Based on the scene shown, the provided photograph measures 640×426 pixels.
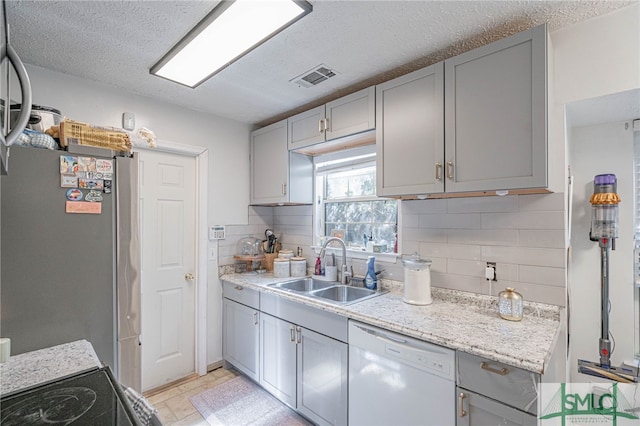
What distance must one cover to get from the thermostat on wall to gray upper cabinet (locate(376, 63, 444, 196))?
1.62 m

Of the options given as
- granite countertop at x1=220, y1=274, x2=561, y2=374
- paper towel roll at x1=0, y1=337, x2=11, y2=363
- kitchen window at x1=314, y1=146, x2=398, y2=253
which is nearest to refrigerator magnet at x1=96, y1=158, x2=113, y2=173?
paper towel roll at x1=0, y1=337, x2=11, y2=363

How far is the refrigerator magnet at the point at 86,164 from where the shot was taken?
1299 millimetres

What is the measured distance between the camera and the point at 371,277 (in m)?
2.32

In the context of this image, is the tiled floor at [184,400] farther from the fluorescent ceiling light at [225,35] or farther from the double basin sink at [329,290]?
the fluorescent ceiling light at [225,35]

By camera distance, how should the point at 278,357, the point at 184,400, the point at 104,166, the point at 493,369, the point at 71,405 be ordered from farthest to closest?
the point at 184,400
the point at 278,357
the point at 104,166
the point at 493,369
the point at 71,405

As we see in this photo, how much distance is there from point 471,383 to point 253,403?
1670 millimetres

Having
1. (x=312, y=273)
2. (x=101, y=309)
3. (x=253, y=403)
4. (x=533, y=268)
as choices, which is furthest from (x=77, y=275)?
(x=533, y=268)

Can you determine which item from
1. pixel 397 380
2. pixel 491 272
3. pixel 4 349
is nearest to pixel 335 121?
pixel 491 272

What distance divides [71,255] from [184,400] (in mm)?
1690

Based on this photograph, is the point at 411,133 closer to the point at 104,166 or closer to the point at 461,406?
the point at 461,406

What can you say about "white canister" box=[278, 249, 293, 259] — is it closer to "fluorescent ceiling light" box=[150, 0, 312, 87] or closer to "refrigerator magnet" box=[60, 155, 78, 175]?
"fluorescent ceiling light" box=[150, 0, 312, 87]

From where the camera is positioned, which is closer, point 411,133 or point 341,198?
point 411,133

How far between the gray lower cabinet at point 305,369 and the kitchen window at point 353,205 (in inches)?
34.3

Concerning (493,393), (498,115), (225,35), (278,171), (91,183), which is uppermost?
(225,35)
